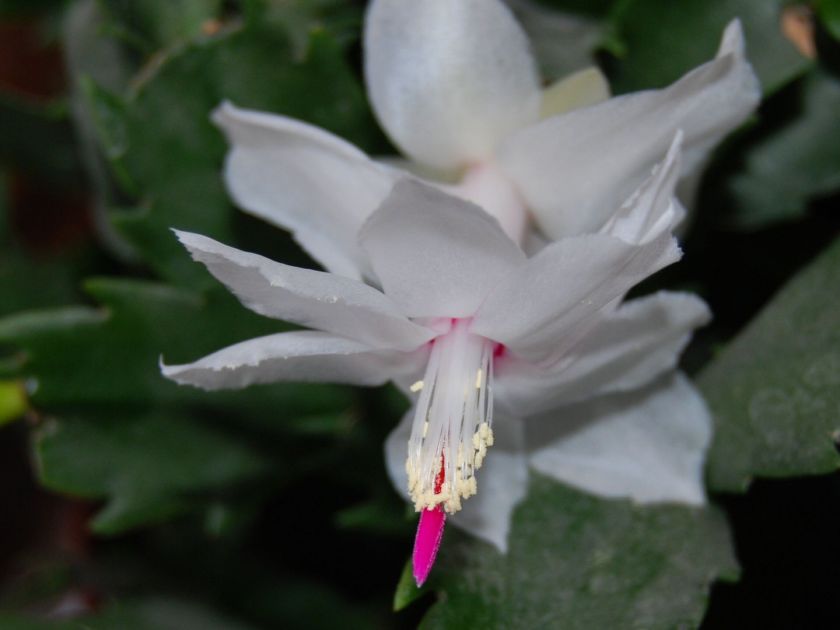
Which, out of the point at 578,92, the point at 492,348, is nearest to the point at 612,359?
the point at 492,348

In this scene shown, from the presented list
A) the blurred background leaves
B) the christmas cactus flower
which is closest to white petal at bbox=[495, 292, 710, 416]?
the christmas cactus flower

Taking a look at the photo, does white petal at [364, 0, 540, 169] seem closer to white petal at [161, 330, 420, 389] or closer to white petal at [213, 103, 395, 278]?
white petal at [213, 103, 395, 278]

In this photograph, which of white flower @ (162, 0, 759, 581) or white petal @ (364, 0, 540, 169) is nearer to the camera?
white flower @ (162, 0, 759, 581)

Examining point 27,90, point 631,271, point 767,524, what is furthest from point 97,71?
point 27,90

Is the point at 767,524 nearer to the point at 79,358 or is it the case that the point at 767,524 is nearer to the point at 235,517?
the point at 235,517

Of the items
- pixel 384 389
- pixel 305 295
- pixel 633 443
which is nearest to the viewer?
pixel 305 295

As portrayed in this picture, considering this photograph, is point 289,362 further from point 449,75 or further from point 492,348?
point 449,75
